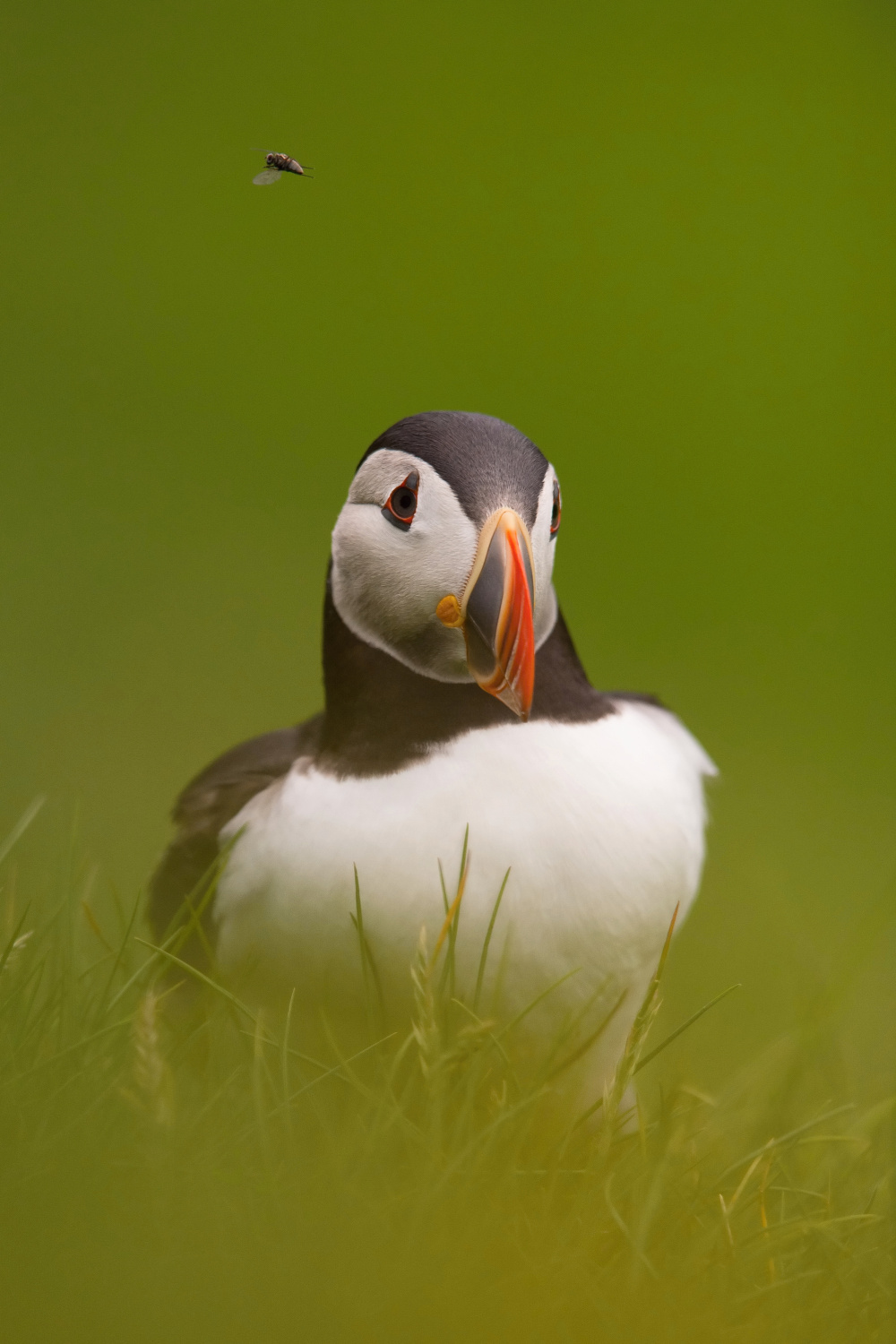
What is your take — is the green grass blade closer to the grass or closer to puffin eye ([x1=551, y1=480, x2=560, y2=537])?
the grass

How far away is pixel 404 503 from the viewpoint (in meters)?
2.00

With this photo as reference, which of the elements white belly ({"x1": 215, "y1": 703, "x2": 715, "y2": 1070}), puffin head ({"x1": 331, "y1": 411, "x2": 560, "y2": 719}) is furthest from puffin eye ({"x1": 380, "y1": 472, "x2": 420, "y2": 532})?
white belly ({"x1": 215, "y1": 703, "x2": 715, "y2": 1070})

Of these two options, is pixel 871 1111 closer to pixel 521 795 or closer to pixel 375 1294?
pixel 521 795

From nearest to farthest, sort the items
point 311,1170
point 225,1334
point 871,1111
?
point 225,1334 → point 311,1170 → point 871,1111

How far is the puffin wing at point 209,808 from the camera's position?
2377 millimetres

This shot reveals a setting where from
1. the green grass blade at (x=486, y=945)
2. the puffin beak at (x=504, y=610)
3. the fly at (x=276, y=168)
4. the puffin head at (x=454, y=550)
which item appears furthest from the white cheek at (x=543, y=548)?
the fly at (x=276, y=168)

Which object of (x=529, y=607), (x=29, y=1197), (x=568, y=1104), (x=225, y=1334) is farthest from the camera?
(x=568, y=1104)

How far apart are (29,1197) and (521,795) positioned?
0.98 m

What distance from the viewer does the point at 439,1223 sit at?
4.86 feet

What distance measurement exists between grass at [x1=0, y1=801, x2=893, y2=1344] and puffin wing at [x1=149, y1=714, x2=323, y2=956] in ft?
0.93

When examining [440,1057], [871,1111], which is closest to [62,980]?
[440,1057]

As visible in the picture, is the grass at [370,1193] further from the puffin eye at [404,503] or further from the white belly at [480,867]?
the puffin eye at [404,503]

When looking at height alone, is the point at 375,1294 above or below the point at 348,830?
below

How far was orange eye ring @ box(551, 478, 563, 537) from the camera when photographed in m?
2.06
